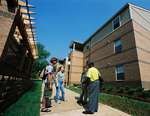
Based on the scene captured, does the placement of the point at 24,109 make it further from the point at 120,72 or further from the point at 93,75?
the point at 120,72

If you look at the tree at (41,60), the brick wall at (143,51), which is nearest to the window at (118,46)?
the brick wall at (143,51)

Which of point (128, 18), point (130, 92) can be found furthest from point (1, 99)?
point (128, 18)

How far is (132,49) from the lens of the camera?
8.88 meters

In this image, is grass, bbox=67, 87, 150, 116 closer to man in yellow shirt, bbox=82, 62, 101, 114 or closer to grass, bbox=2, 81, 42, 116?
man in yellow shirt, bbox=82, 62, 101, 114

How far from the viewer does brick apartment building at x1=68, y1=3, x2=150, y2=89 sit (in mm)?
8398

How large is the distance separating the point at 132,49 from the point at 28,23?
34.2 ft

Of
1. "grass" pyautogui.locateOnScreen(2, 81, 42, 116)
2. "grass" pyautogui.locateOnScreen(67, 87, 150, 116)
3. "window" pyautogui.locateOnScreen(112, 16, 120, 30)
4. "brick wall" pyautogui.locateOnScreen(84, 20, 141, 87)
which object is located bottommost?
"grass" pyautogui.locateOnScreen(67, 87, 150, 116)

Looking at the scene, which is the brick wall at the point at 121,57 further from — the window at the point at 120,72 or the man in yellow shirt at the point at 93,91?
the man in yellow shirt at the point at 93,91

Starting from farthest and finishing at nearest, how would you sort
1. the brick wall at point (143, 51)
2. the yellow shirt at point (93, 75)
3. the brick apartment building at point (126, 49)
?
1. the brick apartment building at point (126, 49)
2. the brick wall at point (143, 51)
3. the yellow shirt at point (93, 75)

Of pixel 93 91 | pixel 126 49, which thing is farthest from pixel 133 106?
pixel 126 49

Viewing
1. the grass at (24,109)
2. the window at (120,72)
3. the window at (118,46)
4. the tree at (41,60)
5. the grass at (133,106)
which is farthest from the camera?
the tree at (41,60)

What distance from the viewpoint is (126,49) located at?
952cm

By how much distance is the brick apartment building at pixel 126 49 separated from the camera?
8.40 meters

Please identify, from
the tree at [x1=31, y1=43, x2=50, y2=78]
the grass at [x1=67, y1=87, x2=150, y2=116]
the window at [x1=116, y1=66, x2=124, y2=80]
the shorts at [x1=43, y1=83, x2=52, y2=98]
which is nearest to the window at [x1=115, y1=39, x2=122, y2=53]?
the window at [x1=116, y1=66, x2=124, y2=80]
